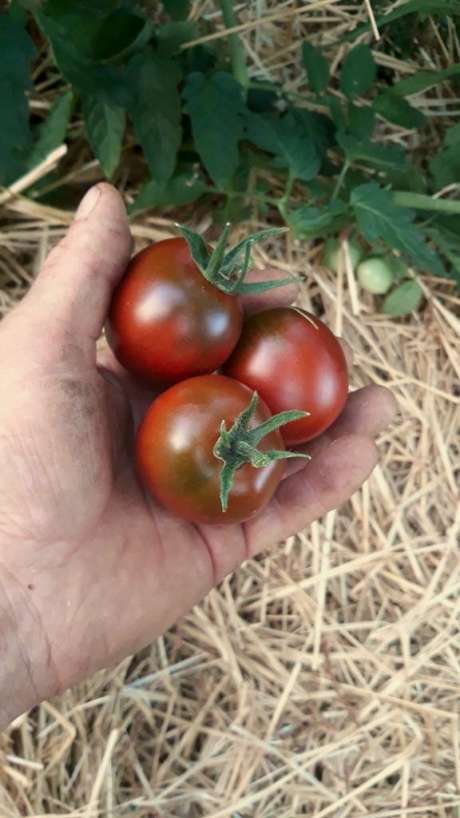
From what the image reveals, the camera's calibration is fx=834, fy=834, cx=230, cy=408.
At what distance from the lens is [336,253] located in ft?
6.22

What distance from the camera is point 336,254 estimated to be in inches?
74.6

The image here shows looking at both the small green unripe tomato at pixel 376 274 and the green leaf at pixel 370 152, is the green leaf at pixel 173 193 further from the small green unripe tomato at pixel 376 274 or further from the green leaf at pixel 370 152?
the small green unripe tomato at pixel 376 274

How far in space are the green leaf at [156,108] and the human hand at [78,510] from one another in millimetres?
239

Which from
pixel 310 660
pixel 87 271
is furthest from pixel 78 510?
pixel 310 660

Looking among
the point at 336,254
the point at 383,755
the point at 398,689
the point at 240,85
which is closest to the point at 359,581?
the point at 398,689

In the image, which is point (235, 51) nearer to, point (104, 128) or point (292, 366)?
point (104, 128)

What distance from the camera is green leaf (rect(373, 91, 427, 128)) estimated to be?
1.70m

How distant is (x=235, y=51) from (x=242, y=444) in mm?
953

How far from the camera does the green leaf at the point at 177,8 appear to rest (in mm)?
1511

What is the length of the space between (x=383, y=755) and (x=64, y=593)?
926 millimetres

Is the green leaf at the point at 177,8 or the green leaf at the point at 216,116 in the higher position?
the green leaf at the point at 177,8

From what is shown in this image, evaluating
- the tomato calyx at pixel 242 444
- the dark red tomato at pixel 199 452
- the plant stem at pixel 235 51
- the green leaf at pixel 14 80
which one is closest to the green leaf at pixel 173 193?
the plant stem at pixel 235 51

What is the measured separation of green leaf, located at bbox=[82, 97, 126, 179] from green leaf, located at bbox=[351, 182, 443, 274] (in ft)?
1.52

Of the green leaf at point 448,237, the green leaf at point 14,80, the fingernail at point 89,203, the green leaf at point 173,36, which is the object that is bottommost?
the green leaf at point 448,237
